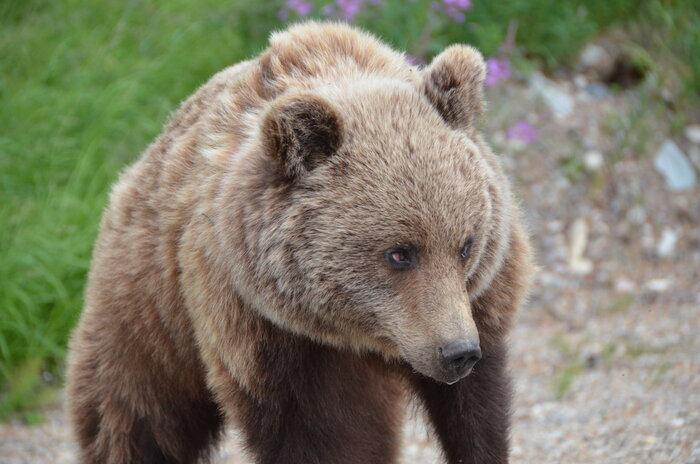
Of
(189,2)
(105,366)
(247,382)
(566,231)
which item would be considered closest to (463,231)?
(247,382)

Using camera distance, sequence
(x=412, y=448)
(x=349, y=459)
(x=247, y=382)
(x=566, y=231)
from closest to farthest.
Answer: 1. (x=247, y=382)
2. (x=349, y=459)
3. (x=412, y=448)
4. (x=566, y=231)

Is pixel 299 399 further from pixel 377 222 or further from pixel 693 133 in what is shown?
pixel 693 133

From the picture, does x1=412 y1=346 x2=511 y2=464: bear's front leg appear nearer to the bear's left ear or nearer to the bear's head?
the bear's head

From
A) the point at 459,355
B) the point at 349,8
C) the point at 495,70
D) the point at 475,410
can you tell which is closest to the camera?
the point at 459,355

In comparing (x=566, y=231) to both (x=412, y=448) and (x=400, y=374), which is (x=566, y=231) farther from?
(x=400, y=374)

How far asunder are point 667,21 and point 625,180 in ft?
6.22

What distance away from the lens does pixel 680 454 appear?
4477mm

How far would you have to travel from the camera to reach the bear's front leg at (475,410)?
3.68m

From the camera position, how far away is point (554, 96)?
9.01 meters

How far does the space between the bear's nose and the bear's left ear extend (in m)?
0.85

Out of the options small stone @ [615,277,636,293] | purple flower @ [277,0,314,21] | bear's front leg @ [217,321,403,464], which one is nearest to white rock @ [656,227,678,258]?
small stone @ [615,277,636,293]

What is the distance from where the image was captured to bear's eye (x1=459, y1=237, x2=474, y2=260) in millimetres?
3230

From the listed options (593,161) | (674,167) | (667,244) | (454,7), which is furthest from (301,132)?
(674,167)

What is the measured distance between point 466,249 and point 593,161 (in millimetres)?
5635
